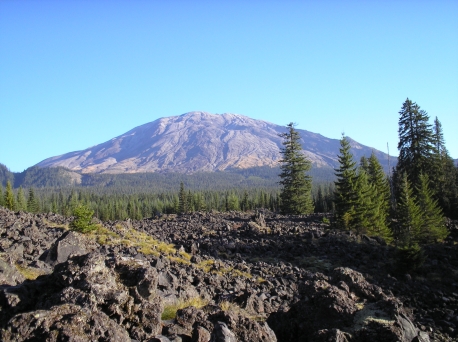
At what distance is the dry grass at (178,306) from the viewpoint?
9.11 metres

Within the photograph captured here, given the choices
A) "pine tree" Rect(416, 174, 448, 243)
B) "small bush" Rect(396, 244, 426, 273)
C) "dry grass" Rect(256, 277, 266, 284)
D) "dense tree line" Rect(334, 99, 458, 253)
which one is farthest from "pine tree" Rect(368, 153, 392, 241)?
"dry grass" Rect(256, 277, 266, 284)

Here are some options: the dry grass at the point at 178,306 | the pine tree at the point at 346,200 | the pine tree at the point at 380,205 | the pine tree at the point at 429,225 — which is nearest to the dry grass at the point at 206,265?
the dry grass at the point at 178,306

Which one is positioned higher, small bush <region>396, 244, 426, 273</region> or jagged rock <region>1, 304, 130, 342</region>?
jagged rock <region>1, 304, 130, 342</region>

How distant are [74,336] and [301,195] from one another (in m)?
45.1

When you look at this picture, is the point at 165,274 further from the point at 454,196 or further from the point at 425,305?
the point at 454,196

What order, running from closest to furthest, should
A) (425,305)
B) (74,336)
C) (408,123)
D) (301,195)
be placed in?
(74,336) → (425,305) → (408,123) → (301,195)

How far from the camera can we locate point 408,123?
4219 centimetres

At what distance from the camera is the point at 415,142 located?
41312 millimetres

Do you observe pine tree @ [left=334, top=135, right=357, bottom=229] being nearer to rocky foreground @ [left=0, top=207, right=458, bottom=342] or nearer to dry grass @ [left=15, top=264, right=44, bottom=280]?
rocky foreground @ [left=0, top=207, right=458, bottom=342]

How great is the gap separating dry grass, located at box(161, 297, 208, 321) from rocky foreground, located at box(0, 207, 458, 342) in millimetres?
41

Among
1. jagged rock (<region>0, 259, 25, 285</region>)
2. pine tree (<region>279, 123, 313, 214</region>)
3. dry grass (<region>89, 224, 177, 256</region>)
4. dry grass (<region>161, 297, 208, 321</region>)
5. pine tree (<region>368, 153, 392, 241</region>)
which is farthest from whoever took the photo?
pine tree (<region>279, 123, 313, 214</region>)

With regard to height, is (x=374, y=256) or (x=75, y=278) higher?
(x=75, y=278)

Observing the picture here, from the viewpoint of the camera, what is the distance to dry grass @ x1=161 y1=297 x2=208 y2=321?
911cm

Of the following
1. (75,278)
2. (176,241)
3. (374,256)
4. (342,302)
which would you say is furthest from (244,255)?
(75,278)
